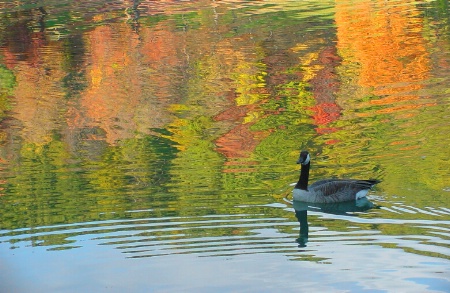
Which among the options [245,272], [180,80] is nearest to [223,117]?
[180,80]

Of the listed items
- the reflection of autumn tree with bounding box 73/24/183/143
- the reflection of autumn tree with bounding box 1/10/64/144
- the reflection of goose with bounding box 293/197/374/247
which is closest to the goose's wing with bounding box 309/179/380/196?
the reflection of goose with bounding box 293/197/374/247

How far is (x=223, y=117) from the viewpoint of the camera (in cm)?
2022

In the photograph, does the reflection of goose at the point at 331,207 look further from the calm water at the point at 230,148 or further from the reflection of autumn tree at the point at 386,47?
the reflection of autumn tree at the point at 386,47

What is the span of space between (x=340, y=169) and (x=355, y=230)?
3.14 metres

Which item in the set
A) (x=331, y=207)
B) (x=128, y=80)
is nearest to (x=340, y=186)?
(x=331, y=207)

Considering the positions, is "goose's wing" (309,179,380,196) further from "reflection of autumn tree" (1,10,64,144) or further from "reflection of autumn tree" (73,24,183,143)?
"reflection of autumn tree" (1,10,64,144)

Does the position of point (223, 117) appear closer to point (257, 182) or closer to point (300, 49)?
point (257, 182)

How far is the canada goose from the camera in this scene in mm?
12945

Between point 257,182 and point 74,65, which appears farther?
point 74,65

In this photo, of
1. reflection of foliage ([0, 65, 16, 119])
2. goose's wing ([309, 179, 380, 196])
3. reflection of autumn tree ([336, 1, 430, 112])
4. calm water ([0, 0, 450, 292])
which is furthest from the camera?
reflection of foliage ([0, 65, 16, 119])

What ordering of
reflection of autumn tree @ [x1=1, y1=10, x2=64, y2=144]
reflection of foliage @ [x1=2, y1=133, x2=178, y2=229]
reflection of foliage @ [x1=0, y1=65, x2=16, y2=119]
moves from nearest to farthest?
reflection of foliage @ [x1=2, y1=133, x2=178, y2=229] < reflection of autumn tree @ [x1=1, y1=10, x2=64, y2=144] < reflection of foliage @ [x1=0, y1=65, x2=16, y2=119]

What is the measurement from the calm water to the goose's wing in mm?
231

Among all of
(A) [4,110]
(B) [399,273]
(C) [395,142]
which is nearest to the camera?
(B) [399,273]

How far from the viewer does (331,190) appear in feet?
43.1
